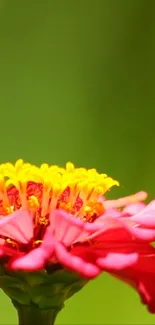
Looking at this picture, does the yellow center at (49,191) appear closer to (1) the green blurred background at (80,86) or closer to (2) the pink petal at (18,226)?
(2) the pink petal at (18,226)

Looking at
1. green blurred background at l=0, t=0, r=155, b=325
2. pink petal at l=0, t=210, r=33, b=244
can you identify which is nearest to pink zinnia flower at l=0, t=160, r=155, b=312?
pink petal at l=0, t=210, r=33, b=244

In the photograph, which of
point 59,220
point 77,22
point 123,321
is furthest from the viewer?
point 77,22

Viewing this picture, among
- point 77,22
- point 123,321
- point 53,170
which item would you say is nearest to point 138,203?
point 53,170

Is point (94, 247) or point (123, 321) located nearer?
point (94, 247)

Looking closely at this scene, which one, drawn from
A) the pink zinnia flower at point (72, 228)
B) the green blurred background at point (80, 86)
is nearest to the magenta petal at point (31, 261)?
the pink zinnia flower at point (72, 228)

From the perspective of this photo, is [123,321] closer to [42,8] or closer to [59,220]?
[42,8]

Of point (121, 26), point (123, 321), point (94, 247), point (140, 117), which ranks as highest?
point (121, 26)

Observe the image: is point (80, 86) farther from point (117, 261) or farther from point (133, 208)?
point (117, 261)

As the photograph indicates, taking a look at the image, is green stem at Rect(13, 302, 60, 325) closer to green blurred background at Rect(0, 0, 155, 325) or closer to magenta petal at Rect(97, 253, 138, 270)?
magenta petal at Rect(97, 253, 138, 270)
